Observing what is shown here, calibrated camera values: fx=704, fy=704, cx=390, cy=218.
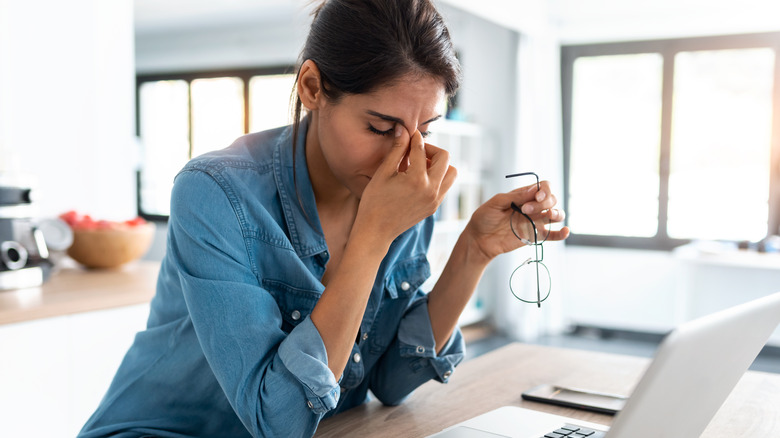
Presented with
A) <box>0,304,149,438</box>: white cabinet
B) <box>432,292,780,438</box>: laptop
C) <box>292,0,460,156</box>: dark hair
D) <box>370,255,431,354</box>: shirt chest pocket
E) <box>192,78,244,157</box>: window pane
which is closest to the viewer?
<box>432,292,780,438</box>: laptop

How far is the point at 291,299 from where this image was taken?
1060 mm

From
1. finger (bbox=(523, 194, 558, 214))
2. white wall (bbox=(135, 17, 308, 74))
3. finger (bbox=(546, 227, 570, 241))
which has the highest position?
white wall (bbox=(135, 17, 308, 74))

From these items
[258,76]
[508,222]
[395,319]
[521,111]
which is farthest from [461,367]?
[258,76]

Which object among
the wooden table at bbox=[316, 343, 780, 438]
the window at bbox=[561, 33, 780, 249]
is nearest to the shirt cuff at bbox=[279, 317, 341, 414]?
the wooden table at bbox=[316, 343, 780, 438]

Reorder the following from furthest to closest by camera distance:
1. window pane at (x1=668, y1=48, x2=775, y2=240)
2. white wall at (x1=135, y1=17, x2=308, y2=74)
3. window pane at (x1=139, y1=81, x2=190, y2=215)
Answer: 1. window pane at (x1=139, y1=81, x2=190, y2=215)
2. white wall at (x1=135, y1=17, x2=308, y2=74)
3. window pane at (x1=668, y1=48, x2=775, y2=240)

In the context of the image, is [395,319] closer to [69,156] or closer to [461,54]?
[69,156]

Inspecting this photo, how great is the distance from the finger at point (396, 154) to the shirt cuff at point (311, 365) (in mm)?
242

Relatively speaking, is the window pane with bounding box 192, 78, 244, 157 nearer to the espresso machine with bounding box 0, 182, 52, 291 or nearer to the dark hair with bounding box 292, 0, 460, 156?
the espresso machine with bounding box 0, 182, 52, 291

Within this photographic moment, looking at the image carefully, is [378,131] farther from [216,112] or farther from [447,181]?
[216,112]

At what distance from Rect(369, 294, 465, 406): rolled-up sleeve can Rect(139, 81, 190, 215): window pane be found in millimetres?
5998

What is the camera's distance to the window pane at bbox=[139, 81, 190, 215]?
22.5ft

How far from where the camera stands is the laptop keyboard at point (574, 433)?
0.96 m

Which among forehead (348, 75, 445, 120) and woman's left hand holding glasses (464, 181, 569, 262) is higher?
forehead (348, 75, 445, 120)

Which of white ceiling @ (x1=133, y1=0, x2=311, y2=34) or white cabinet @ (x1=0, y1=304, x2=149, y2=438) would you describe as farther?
white ceiling @ (x1=133, y1=0, x2=311, y2=34)
